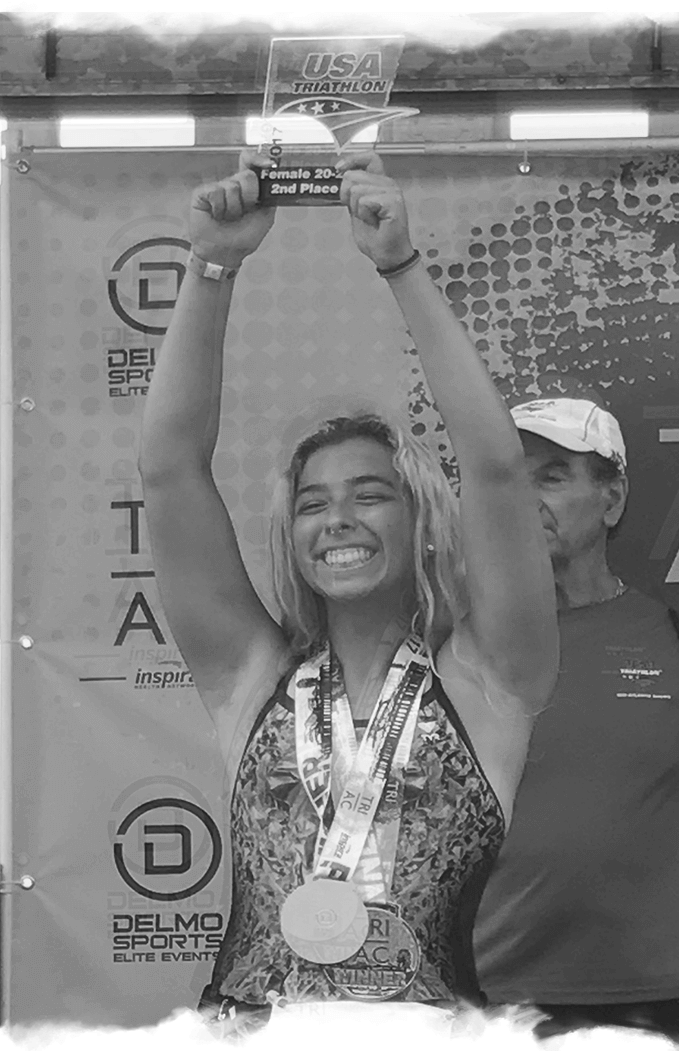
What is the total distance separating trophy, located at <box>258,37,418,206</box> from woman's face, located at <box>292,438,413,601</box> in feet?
1.69

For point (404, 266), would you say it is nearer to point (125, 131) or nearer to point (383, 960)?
point (125, 131)

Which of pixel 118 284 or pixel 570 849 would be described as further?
pixel 118 284

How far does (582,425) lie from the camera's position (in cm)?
226

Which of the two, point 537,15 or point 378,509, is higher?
point 537,15

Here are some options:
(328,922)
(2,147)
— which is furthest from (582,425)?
(2,147)

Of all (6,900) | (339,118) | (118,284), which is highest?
(339,118)

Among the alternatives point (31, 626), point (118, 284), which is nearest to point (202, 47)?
point (118, 284)

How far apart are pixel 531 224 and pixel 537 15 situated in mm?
392

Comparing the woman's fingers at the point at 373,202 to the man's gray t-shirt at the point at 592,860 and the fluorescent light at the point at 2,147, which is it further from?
the man's gray t-shirt at the point at 592,860

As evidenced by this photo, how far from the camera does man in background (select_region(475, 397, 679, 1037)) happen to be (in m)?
2.16

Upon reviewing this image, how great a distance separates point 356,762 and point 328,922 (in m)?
0.29

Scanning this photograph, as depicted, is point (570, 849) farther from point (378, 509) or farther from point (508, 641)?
point (378, 509)

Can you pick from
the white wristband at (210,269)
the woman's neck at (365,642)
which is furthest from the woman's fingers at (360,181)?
the woman's neck at (365,642)

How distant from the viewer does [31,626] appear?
2271 millimetres
